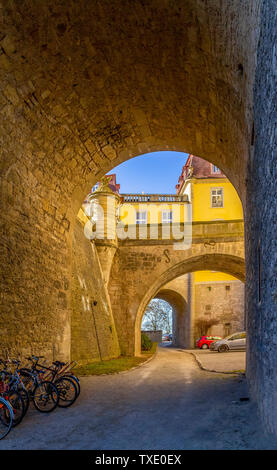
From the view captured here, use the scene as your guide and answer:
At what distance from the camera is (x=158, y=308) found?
53.8 meters

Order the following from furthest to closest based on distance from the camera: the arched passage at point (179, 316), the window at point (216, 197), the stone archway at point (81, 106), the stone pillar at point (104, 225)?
the window at point (216, 197)
the arched passage at point (179, 316)
the stone pillar at point (104, 225)
the stone archway at point (81, 106)

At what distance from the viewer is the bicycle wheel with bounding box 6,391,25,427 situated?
5917 millimetres

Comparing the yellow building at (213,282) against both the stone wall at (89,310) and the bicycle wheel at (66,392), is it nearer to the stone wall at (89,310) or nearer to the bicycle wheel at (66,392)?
the stone wall at (89,310)

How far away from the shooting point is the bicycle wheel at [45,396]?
691cm

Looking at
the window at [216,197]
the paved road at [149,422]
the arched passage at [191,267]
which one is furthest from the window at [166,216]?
the paved road at [149,422]

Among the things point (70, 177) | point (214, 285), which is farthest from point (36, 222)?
point (214, 285)

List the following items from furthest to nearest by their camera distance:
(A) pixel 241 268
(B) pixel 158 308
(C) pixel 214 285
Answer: (B) pixel 158 308, (C) pixel 214 285, (A) pixel 241 268

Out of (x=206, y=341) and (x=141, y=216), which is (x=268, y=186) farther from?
(x=141, y=216)

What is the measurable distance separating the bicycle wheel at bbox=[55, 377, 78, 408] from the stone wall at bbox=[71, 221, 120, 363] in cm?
626

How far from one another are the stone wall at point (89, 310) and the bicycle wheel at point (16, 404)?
780 cm

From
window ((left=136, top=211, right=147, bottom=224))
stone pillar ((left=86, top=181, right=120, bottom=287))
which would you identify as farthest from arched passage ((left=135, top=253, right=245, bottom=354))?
window ((left=136, top=211, right=147, bottom=224))

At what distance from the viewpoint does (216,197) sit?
1389 inches
